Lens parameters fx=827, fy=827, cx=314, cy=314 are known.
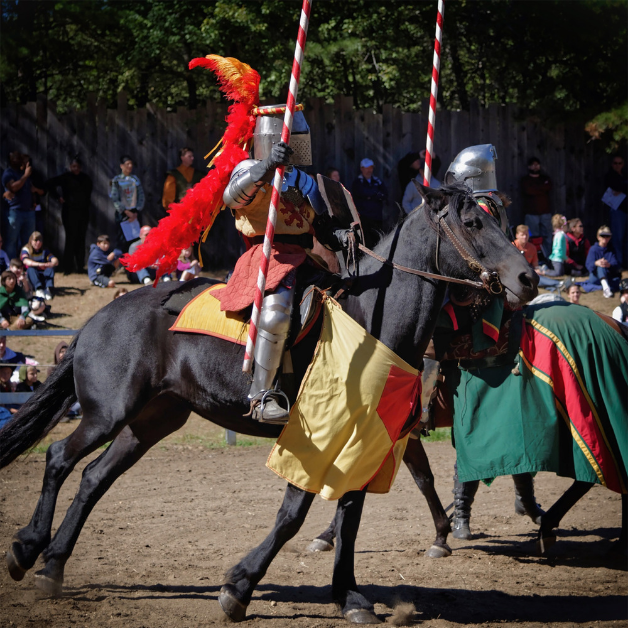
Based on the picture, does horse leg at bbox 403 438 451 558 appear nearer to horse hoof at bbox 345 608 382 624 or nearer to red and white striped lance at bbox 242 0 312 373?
A: horse hoof at bbox 345 608 382 624

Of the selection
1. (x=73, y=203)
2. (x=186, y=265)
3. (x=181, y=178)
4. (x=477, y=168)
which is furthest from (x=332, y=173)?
(x=477, y=168)

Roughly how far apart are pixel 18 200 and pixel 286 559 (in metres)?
8.07

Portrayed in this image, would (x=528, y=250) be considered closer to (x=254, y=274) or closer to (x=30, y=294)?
(x=254, y=274)

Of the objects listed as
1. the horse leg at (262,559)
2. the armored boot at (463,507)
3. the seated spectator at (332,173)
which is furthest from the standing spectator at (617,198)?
the horse leg at (262,559)

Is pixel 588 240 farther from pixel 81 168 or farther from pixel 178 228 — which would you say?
pixel 178 228

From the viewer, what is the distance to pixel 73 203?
12.4 m

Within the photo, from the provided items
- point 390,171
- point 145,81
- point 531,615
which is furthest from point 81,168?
point 531,615

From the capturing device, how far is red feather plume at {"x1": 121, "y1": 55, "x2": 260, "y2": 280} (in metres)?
4.66

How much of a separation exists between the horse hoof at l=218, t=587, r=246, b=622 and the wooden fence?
362 inches

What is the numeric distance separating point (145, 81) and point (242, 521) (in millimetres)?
11635

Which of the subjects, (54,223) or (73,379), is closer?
(73,379)

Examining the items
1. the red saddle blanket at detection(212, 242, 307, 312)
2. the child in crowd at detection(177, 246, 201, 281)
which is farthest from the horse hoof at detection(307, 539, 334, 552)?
the child in crowd at detection(177, 246, 201, 281)

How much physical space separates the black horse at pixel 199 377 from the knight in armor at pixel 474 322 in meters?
0.68

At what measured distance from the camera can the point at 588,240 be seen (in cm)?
1469
